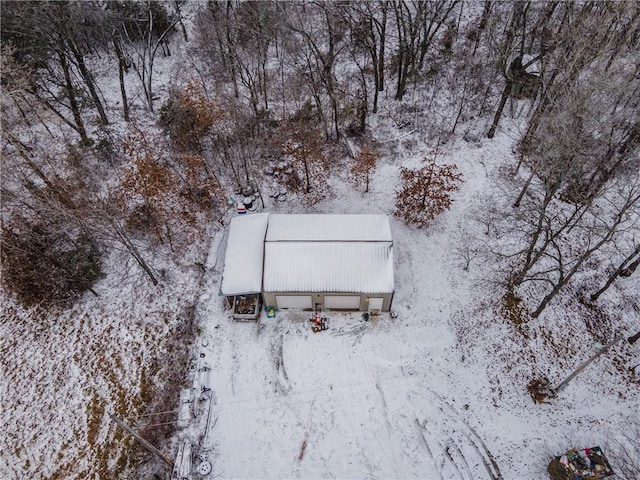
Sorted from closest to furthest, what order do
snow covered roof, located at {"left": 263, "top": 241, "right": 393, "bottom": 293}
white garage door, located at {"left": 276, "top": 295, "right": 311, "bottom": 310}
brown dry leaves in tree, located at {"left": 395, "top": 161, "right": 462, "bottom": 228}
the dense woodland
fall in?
1. snow covered roof, located at {"left": 263, "top": 241, "right": 393, "bottom": 293}
2. white garage door, located at {"left": 276, "top": 295, "right": 311, "bottom": 310}
3. the dense woodland
4. brown dry leaves in tree, located at {"left": 395, "top": 161, "right": 462, "bottom": 228}

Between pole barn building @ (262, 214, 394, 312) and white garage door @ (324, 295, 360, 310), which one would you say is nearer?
pole barn building @ (262, 214, 394, 312)

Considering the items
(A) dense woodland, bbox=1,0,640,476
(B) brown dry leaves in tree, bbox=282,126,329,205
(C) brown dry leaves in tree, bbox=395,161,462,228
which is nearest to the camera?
(A) dense woodland, bbox=1,0,640,476

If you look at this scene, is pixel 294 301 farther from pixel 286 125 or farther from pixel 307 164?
pixel 286 125

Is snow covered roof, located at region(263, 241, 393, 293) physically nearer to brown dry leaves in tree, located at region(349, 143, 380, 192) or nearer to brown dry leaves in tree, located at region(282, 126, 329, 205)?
brown dry leaves in tree, located at region(282, 126, 329, 205)

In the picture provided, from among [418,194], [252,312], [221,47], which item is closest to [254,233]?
[252,312]

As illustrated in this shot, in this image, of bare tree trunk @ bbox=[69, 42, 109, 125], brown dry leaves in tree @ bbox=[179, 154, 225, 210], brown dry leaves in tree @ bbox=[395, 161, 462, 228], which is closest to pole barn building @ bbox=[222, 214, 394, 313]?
brown dry leaves in tree @ bbox=[395, 161, 462, 228]

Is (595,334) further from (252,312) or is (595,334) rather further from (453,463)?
(252,312)

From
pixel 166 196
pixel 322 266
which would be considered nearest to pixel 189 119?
pixel 166 196
